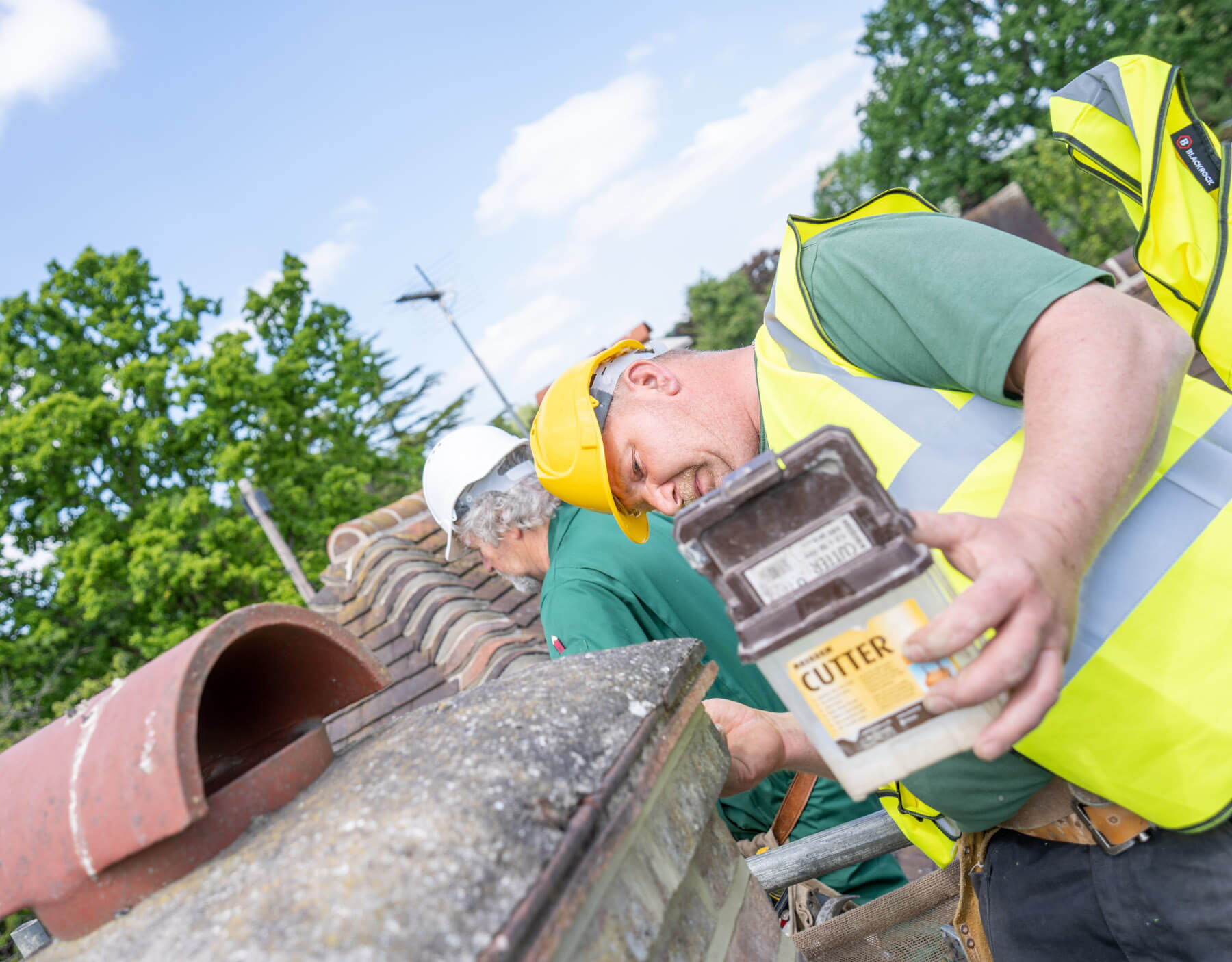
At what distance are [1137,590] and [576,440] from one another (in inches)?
58.3

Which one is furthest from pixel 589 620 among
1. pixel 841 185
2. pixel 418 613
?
pixel 841 185

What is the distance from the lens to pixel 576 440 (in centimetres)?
241

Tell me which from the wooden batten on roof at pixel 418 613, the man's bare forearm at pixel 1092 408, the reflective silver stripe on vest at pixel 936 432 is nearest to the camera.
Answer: the man's bare forearm at pixel 1092 408

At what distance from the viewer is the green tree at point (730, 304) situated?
130ft

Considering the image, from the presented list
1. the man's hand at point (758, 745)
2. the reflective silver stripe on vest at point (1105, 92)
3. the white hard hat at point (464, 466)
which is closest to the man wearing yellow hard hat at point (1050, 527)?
the man's hand at point (758, 745)

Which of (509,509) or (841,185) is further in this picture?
(841,185)

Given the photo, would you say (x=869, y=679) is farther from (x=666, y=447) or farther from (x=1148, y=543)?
(x=666, y=447)

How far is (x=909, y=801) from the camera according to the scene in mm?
2088

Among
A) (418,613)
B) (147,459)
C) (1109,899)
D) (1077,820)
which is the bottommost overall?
(1109,899)

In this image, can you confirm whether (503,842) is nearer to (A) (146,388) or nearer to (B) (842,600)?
(B) (842,600)

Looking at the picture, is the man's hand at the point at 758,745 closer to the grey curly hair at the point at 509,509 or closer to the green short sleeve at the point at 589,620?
the green short sleeve at the point at 589,620

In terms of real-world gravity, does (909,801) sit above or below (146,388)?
below

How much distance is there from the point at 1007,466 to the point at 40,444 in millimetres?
24130

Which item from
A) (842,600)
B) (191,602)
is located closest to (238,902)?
(842,600)
